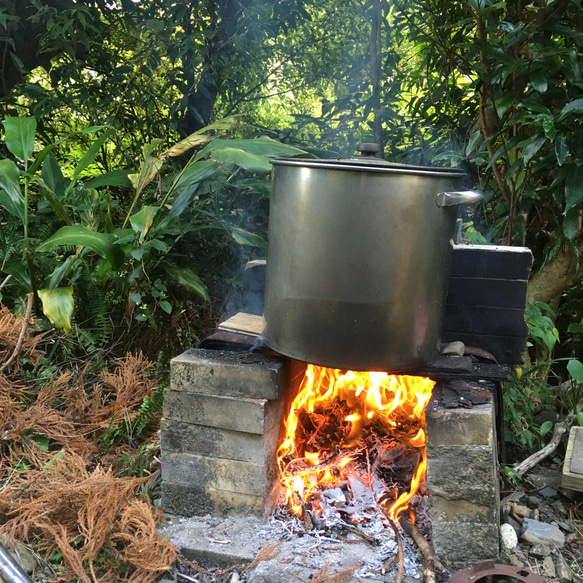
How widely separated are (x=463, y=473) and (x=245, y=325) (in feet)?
3.14

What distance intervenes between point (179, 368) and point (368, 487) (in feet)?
2.75

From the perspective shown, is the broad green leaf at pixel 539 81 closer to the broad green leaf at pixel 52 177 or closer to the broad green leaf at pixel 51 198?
the broad green leaf at pixel 51 198

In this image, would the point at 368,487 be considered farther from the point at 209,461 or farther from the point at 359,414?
the point at 209,461

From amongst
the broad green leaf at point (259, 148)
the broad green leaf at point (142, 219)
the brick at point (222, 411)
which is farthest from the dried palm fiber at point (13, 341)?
the broad green leaf at point (259, 148)

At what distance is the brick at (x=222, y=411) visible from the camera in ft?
6.01

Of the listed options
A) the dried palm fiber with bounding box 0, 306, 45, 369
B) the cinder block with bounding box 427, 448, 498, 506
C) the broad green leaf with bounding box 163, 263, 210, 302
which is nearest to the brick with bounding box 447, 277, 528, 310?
the cinder block with bounding box 427, 448, 498, 506

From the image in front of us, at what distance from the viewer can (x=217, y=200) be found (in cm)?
309

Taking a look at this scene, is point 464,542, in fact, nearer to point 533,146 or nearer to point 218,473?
point 218,473

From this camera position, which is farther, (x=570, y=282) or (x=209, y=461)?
(x=570, y=282)

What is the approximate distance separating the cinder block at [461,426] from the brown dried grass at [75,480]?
2.92ft

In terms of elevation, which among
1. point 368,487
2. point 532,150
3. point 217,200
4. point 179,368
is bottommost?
point 368,487

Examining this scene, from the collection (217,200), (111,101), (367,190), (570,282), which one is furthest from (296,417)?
(111,101)

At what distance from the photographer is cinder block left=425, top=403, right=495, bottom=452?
163 cm

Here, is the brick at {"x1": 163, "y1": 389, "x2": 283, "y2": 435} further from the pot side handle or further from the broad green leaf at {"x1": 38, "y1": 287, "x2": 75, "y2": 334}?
the pot side handle
